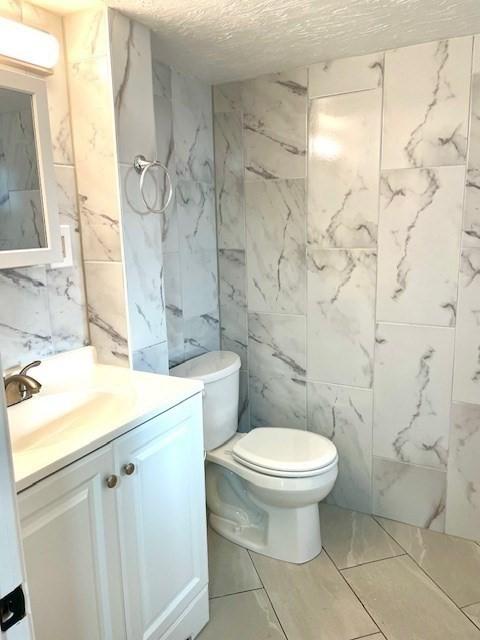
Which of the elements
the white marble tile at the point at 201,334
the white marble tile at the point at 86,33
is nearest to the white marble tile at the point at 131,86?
the white marble tile at the point at 86,33

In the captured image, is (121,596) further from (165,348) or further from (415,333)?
(415,333)

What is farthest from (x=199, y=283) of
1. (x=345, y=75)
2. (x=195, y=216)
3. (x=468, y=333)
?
(x=468, y=333)

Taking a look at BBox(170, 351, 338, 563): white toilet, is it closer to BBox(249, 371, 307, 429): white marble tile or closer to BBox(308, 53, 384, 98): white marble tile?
BBox(249, 371, 307, 429): white marble tile

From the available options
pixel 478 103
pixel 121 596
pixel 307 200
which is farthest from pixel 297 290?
pixel 121 596

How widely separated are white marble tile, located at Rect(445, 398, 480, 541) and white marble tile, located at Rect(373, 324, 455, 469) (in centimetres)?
4

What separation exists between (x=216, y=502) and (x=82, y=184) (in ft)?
4.96

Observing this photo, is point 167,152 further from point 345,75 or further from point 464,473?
point 464,473

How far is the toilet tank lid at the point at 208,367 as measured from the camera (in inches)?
83.8

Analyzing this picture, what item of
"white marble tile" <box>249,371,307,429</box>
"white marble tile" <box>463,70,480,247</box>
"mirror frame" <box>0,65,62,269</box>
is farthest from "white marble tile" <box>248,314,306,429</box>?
"mirror frame" <box>0,65,62,269</box>

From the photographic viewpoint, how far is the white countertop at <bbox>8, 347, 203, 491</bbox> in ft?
3.93

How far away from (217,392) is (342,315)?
2.23ft

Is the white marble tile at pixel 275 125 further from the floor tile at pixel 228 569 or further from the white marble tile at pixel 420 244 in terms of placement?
the floor tile at pixel 228 569

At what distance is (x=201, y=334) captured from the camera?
251cm

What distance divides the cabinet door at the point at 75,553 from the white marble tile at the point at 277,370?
1.31 metres
